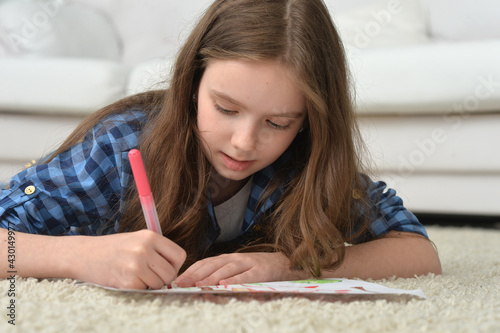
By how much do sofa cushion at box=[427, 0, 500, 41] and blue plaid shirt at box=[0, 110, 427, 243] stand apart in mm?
1303

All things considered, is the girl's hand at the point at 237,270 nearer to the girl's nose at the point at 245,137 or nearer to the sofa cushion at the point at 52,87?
the girl's nose at the point at 245,137

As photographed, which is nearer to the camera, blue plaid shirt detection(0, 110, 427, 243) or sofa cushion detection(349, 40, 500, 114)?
blue plaid shirt detection(0, 110, 427, 243)

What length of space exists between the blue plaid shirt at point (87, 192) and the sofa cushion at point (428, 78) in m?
0.61

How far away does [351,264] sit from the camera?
0.79 meters

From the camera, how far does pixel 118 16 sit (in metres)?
2.22

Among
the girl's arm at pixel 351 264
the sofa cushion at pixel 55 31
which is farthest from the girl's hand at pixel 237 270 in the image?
the sofa cushion at pixel 55 31

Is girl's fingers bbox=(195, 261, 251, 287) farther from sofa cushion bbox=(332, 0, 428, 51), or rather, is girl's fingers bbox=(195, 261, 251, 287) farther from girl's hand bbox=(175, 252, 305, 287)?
sofa cushion bbox=(332, 0, 428, 51)

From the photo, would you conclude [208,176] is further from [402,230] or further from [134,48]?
[134,48]

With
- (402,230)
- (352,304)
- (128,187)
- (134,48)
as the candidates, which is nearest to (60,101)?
(134,48)

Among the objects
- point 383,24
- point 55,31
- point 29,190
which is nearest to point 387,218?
point 29,190

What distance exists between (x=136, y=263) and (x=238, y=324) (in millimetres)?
156

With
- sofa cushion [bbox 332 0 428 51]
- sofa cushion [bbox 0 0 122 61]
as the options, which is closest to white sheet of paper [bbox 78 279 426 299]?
sofa cushion [bbox 332 0 428 51]

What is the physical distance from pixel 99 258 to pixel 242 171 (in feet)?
0.78

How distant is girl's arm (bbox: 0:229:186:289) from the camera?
0.60 meters
